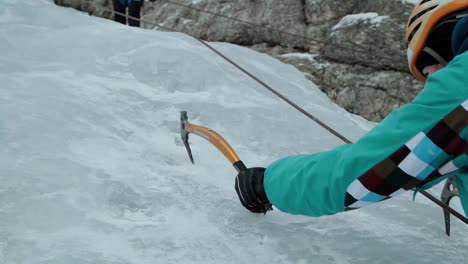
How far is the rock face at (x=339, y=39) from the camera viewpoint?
5.79m

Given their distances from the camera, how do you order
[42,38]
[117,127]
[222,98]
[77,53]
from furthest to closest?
[42,38]
[77,53]
[222,98]
[117,127]

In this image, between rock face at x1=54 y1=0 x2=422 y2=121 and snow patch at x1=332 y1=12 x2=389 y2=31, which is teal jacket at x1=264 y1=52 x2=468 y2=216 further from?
snow patch at x1=332 y1=12 x2=389 y2=31

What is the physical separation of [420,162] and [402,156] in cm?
4

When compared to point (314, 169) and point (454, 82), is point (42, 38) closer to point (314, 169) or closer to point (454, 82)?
point (314, 169)

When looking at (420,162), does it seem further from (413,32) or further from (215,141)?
(215,141)

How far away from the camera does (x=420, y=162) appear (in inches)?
35.2

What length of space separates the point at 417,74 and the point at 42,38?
10.4 ft

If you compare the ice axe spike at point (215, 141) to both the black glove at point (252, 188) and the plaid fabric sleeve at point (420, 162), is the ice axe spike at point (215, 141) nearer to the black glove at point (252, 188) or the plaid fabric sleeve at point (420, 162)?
the black glove at point (252, 188)

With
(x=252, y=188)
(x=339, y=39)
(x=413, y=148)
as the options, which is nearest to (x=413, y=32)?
(x=413, y=148)

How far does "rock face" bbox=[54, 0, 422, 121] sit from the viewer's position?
5785 millimetres

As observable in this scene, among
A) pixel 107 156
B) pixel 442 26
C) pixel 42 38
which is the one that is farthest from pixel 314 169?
pixel 42 38

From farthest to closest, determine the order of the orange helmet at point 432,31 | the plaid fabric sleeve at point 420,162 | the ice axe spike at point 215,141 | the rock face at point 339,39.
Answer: the rock face at point 339,39 < the ice axe spike at point 215,141 < the orange helmet at point 432,31 < the plaid fabric sleeve at point 420,162

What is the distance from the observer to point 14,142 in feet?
5.71

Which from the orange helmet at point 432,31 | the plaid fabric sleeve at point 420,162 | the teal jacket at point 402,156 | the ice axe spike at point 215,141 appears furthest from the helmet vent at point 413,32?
the ice axe spike at point 215,141
